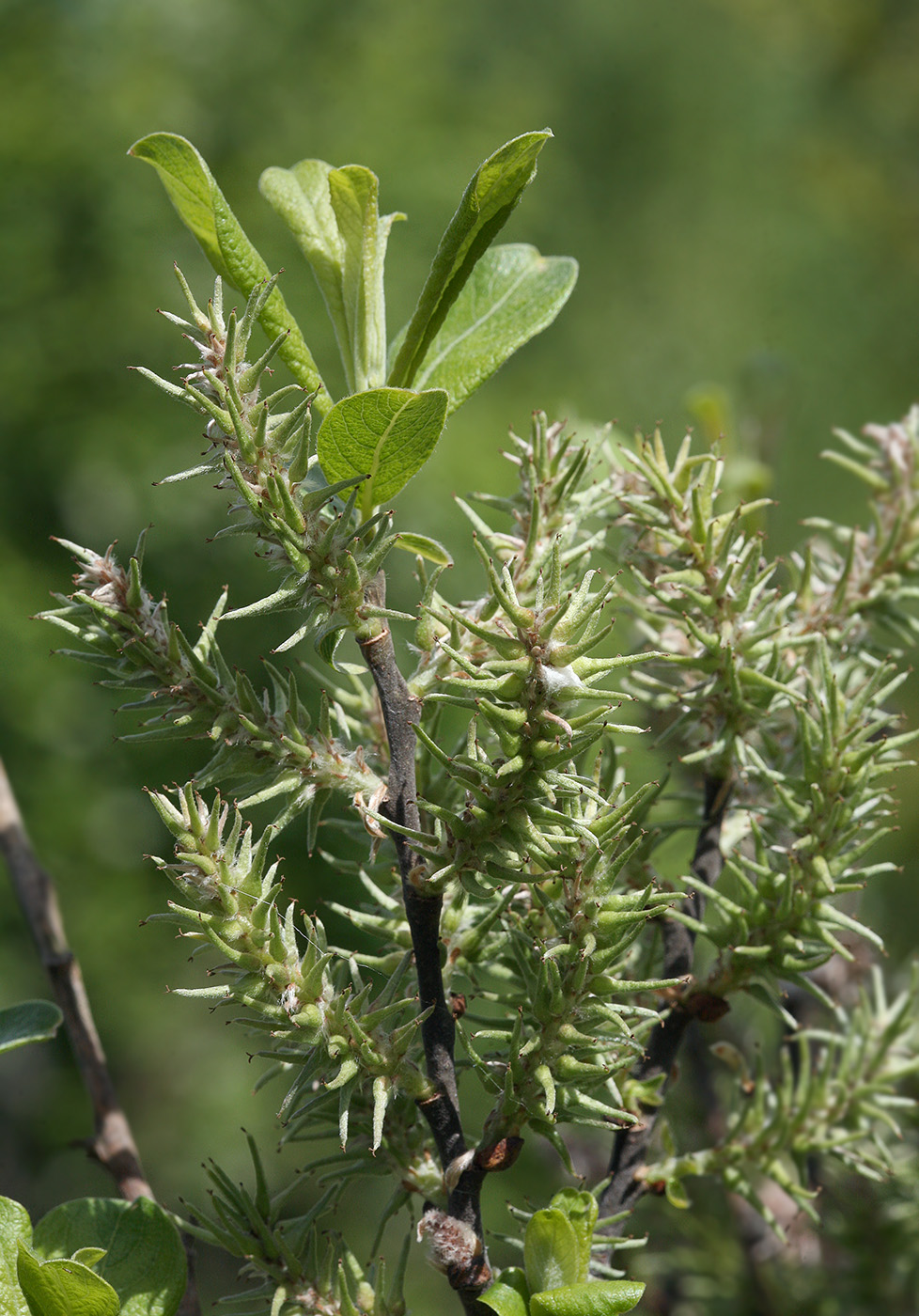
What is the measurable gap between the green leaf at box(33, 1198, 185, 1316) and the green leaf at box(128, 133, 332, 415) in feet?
1.42

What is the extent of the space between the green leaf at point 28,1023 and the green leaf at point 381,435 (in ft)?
1.11

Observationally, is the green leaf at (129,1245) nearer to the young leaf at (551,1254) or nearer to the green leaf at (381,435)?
the young leaf at (551,1254)

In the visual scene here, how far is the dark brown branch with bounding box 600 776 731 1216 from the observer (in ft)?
2.09

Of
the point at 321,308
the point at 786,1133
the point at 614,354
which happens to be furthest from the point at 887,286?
the point at 786,1133

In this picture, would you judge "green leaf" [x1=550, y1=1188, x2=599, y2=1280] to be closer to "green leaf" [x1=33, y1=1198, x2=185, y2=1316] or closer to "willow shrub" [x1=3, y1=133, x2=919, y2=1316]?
"willow shrub" [x1=3, y1=133, x2=919, y2=1316]

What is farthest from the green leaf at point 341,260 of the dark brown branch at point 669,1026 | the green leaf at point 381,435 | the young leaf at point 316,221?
the dark brown branch at point 669,1026

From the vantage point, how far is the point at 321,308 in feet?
9.98

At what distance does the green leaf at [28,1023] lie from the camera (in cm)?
58

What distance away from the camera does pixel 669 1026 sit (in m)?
0.66

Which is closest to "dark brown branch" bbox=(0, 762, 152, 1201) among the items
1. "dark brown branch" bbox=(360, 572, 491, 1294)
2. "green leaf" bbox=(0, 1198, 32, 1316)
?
"green leaf" bbox=(0, 1198, 32, 1316)

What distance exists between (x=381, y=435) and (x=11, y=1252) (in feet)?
1.42

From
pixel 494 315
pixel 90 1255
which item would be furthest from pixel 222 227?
pixel 90 1255

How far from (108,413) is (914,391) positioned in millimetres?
4637

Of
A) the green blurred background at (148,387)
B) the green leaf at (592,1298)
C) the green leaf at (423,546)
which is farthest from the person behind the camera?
the green blurred background at (148,387)
